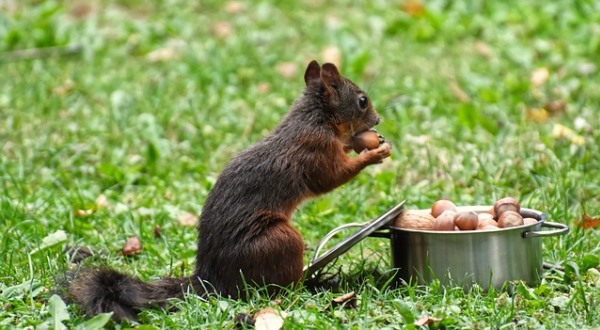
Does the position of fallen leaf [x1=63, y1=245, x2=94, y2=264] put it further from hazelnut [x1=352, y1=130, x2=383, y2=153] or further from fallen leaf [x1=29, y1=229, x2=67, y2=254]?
hazelnut [x1=352, y1=130, x2=383, y2=153]

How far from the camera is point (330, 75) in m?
4.50

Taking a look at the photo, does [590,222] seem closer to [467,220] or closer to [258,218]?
[467,220]

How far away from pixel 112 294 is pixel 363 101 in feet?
4.79

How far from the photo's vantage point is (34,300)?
161 inches

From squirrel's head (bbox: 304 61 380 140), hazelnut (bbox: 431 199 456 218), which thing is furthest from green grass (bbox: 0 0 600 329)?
squirrel's head (bbox: 304 61 380 140)

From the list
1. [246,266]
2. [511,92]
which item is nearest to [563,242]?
[246,266]

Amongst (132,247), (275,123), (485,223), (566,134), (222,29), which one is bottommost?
(132,247)

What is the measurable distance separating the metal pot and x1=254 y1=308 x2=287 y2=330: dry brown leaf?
39cm

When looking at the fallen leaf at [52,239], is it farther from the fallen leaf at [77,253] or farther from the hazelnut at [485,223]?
the hazelnut at [485,223]

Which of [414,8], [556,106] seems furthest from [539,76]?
[414,8]

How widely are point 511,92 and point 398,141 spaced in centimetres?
153

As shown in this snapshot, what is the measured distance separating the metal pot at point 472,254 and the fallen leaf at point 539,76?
3682 mm

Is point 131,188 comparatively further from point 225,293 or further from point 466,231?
point 466,231

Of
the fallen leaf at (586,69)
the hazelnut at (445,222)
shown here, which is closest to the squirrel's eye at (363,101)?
the hazelnut at (445,222)
